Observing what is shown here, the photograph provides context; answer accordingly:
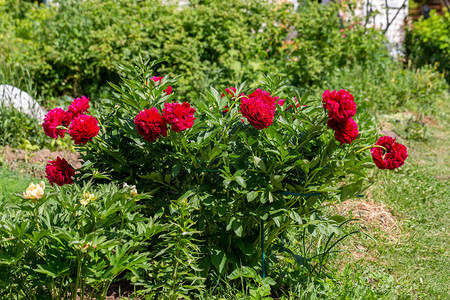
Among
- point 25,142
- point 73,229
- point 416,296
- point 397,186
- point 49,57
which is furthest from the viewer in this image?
point 49,57

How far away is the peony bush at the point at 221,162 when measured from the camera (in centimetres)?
222

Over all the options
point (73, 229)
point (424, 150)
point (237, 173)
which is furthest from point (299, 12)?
point (73, 229)

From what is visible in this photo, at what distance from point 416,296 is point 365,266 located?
0.40 m

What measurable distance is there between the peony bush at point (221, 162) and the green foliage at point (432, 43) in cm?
738

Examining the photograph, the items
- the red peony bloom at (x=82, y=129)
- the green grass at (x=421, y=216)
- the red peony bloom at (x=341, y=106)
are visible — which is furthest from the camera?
the green grass at (x=421, y=216)

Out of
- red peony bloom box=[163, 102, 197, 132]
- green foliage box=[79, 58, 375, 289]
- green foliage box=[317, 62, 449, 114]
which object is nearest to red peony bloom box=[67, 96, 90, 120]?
green foliage box=[79, 58, 375, 289]

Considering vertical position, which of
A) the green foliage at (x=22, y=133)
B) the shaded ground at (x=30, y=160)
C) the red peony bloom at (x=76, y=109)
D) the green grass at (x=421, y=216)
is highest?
the red peony bloom at (x=76, y=109)

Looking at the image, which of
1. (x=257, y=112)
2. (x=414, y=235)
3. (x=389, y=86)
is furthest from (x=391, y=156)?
(x=389, y=86)

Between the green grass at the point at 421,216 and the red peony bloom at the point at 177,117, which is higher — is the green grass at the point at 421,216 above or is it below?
below

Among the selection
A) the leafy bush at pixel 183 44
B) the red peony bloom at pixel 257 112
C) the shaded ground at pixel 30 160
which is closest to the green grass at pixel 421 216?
the red peony bloom at pixel 257 112

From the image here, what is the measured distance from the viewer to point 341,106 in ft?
6.76

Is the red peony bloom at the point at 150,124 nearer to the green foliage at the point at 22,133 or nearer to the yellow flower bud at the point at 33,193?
the yellow flower bud at the point at 33,193

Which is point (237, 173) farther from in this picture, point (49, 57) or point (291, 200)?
point (49, 57)

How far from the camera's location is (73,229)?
2004mm
